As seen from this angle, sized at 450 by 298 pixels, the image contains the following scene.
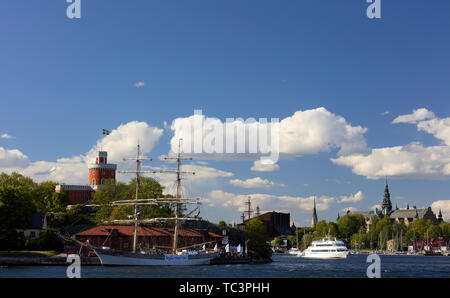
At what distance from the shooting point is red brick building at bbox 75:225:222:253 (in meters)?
91.6

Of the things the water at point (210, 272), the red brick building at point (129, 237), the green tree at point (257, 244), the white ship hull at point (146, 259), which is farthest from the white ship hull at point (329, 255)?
the water at point (210, 272)

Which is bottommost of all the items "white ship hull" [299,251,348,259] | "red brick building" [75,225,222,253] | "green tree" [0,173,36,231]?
"white ship hull" [299,251,348,259]

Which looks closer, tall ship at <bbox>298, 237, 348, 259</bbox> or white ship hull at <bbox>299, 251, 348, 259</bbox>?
white ship hull at <bbox>299, 251, 348, 259</bbox>

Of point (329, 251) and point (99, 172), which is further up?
point (99, 172)

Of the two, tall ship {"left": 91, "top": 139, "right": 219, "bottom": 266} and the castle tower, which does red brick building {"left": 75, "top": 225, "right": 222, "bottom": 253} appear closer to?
tall ship {"left": 91, "top": 139, "right": 219, "bottom": 266}

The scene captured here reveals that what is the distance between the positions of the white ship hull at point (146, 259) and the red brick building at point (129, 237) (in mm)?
4946

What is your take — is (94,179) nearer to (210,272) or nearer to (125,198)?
(125,198)

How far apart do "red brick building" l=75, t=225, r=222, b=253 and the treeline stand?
5.31 m

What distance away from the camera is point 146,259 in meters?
84.6

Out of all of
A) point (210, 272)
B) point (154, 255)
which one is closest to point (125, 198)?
point (154, 255)

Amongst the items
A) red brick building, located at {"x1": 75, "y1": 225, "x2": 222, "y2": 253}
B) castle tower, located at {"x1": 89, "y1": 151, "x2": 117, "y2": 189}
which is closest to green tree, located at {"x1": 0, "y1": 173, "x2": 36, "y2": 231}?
Answer: red brick building, located at {"x1": 75, "y1": 225, "x2": 222, "y2": 253}

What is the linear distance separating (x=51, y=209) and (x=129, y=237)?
39.8 meters

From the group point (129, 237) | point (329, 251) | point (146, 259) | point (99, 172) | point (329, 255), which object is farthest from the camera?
point (99, 172)
